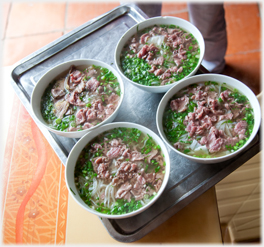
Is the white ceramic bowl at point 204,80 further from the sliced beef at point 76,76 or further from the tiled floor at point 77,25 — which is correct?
the tiled floor at point 77,25


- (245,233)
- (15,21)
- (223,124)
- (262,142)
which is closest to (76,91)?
(223,124)

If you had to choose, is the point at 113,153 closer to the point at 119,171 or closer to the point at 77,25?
the point at 119,171

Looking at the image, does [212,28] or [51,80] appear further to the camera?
[212,28]

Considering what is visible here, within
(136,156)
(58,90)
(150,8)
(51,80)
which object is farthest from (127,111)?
(150,8)

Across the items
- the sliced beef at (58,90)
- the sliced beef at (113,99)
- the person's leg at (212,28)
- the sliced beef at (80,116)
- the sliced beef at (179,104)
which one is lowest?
the person's leg at (212,28)

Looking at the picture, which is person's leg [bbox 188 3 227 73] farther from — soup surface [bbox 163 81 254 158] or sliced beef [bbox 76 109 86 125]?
Result: sliced beef [bbox 76 109 86 125]

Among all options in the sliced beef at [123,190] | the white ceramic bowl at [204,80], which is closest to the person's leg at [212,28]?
the white ceramic bowl at [204,80]
